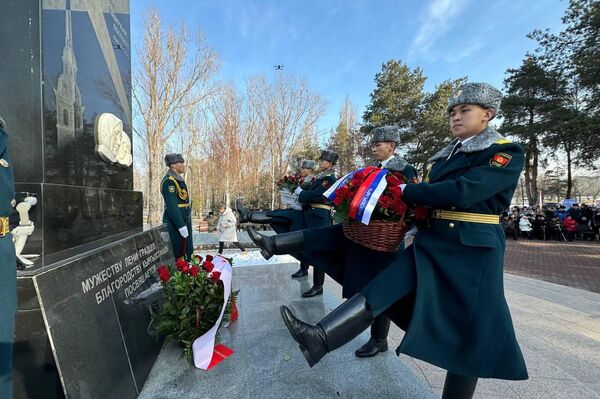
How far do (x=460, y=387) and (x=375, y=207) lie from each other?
43.6 inches

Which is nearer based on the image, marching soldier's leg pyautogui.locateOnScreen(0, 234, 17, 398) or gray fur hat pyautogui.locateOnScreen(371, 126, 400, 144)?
marching soldier's leg pyautogui.locateOnScreen(0, 234, 17, 398)

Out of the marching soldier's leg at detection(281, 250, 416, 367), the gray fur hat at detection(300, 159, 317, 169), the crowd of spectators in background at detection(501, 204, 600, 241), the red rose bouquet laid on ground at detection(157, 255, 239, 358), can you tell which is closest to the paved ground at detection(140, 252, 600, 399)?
the red rose bouquet laid on ground at detection(157, 255, 239, 358)

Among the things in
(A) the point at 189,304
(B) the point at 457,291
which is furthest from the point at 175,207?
(B) the point at 457,291

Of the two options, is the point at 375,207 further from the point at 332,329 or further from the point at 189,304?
the point at 189,304

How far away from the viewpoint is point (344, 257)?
99.6 inches

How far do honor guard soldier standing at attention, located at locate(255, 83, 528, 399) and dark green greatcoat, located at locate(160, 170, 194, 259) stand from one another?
3.42 m

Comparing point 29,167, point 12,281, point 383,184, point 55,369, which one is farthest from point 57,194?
point 383,184

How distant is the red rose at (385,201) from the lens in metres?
1.72

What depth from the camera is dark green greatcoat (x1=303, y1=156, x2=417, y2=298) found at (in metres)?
2.27

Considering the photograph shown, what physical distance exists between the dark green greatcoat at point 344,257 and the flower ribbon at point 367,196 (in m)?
0.50

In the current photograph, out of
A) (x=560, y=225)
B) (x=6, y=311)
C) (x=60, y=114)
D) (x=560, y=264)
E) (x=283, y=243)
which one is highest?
(x=60, y=114)

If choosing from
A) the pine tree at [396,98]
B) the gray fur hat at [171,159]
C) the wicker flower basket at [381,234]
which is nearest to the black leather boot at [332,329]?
the wicker flower basket at [381,234]

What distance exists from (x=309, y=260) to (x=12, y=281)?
1.87m

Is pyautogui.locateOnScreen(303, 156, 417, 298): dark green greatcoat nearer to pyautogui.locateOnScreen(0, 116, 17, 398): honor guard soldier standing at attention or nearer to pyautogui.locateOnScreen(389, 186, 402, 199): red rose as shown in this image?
pyautogui.locateOnScreen(389, 186, 402, 199): red rose
